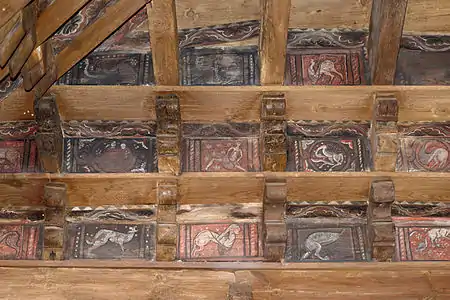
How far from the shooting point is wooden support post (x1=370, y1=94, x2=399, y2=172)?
5496mm

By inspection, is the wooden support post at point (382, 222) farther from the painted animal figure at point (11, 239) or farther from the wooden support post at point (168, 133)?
the painted animal figure at point (11, 239)

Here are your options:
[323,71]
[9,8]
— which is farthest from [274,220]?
[9,8]

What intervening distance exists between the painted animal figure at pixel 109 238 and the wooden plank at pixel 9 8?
184 centimetres

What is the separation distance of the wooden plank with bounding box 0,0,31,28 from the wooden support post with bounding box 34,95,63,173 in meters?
1.31

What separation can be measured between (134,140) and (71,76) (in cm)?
53

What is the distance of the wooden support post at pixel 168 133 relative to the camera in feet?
18.0

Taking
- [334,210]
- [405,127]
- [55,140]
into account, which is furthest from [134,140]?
[405,127]

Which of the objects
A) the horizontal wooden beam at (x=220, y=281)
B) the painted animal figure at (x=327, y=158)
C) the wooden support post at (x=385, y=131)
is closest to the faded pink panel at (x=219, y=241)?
the horizontal wooden beam at (x=220, y=281)

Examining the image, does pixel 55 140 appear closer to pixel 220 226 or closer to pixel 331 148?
pixel 220 226

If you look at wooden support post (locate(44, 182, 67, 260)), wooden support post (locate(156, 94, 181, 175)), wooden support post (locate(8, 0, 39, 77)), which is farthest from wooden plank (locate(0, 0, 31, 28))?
wooden support post (locate(44, 182, 67, 260))

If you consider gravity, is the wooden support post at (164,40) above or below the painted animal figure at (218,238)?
above

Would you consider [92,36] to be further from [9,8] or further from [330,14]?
[330,14]

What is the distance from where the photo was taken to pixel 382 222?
219 inches

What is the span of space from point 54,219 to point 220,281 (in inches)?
40.7
